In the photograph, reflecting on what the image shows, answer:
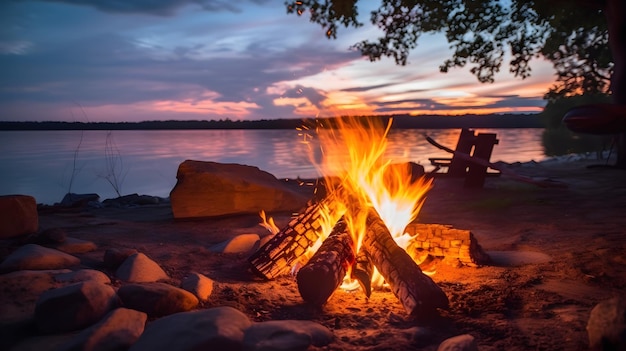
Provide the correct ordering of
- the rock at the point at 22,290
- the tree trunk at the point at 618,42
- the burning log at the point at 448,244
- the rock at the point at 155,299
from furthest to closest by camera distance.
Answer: the tree trunk at the point at 618,42 < the burning log at the point at 448,244 < the rock at the point at 155,299 < the rock at the point at 22,290

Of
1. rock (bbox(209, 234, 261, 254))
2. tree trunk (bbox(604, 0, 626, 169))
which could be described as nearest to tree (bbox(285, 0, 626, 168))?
tree trunk (bbox(604, 0, 626, 169))

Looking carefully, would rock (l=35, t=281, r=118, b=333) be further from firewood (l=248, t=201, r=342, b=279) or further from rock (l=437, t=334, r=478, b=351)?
rock (l=437, t=334, r=478, b=351)

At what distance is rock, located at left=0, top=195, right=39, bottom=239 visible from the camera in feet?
17.8

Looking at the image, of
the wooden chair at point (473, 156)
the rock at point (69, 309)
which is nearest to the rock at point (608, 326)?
the rock at point (69, 309)

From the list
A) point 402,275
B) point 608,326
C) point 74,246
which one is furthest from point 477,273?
point 74,246

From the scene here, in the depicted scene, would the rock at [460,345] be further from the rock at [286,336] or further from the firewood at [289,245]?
the firewood at [289,245]

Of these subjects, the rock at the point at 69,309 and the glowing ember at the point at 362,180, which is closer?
the rock at the point at 69,309

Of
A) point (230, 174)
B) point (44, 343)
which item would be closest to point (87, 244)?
point (44, 343)

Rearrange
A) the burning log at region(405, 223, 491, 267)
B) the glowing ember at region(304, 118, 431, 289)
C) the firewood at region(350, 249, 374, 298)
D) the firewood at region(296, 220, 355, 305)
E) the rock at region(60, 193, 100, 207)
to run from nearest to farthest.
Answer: the firewood at region(296, 220, 355, 305)
the firewood at region(350, 249, 374, 298)
the burning log at region(405, 223, 491, 267)
the glowing ember at region(304, 118, 431, 289)
the rock at region(60, 193, 100, 207)

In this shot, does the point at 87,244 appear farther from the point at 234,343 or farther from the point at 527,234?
the point at 527,234

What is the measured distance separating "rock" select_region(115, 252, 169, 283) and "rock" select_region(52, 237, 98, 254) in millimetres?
1050

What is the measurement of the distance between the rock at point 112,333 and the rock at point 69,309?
21 centimetres

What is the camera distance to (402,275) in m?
3.71

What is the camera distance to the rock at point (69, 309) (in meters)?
3.05
